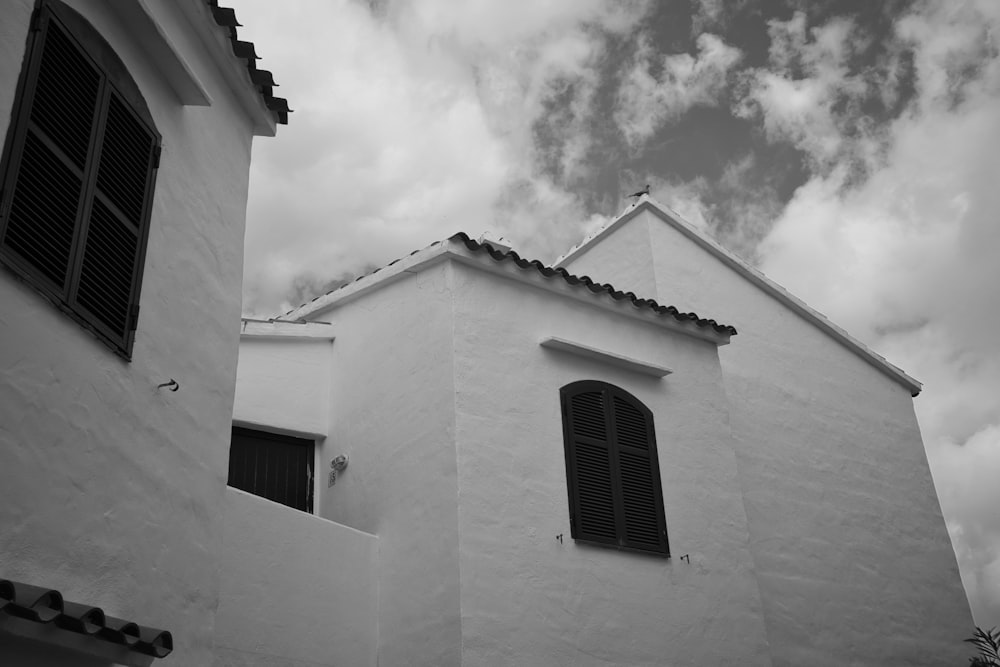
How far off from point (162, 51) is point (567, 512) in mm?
5412

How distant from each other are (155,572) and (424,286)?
16.2 feet

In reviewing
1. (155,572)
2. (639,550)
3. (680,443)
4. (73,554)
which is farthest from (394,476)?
(73,554)

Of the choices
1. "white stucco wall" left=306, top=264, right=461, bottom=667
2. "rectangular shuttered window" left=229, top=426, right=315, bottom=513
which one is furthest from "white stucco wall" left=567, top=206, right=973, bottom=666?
"rectangular shuttered window" left=229, top=426, right=315, bottom=513

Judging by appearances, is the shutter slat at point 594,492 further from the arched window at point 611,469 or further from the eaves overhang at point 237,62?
the eaves overhang at point 237,62

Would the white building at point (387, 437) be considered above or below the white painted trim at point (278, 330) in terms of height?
below

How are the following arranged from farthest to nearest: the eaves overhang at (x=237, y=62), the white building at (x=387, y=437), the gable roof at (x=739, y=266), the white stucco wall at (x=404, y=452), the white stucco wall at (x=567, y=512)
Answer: the gable roof at (x=739, y=266), the white stucco wall at (x=567, y=512), the white stucco wall at (x=404, y=452), the eaves overhang at (x=237, y=62), the white building at (x=387, y=437)

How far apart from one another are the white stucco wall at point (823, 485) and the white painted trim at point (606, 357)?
7.53 ft

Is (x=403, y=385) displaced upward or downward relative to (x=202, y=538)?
upward

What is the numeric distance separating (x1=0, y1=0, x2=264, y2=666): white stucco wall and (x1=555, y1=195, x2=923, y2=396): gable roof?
24.9 feet

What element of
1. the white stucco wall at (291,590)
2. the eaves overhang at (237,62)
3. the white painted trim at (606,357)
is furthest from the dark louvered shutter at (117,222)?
the white painted trim at (606,357)

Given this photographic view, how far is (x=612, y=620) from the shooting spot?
30.4ft

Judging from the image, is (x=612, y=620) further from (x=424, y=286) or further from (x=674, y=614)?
(x=424, y=286)

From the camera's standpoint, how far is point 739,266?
1417cm

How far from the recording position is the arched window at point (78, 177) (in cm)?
481
